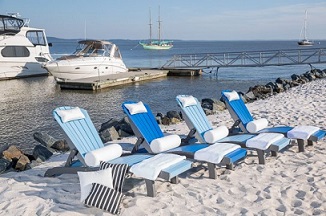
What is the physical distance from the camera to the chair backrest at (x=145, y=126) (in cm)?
522

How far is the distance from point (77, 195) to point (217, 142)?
2080 mm

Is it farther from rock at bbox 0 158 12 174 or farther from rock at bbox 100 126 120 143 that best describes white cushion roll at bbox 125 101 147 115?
rock at bbox 100 126 120 143

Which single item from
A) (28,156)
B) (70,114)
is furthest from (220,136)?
(28,156)

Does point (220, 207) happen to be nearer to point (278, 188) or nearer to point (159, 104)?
point (278, 188)

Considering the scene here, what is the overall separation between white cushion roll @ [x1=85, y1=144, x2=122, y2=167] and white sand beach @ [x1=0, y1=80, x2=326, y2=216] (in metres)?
0.34

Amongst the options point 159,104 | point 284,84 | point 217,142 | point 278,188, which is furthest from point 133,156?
point 284,84

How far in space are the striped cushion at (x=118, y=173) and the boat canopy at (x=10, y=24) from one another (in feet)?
86.1

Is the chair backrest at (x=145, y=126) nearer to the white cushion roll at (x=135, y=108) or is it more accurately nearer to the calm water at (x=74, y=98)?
the white cushion roll at (x=135, y=108)

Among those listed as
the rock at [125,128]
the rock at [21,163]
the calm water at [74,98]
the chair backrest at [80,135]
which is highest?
the chair backrest at [80,135]

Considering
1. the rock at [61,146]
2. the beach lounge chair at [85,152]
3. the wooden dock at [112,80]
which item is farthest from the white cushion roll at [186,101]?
the wooden dock at [112,80]

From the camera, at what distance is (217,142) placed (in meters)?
5.40

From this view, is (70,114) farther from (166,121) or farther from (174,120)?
(174,120)

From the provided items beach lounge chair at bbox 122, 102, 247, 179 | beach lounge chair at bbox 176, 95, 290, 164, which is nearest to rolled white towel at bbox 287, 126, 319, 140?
Result: beach lounge chair at bbox 176, 95, 290, 164

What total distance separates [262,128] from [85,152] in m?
2.85
